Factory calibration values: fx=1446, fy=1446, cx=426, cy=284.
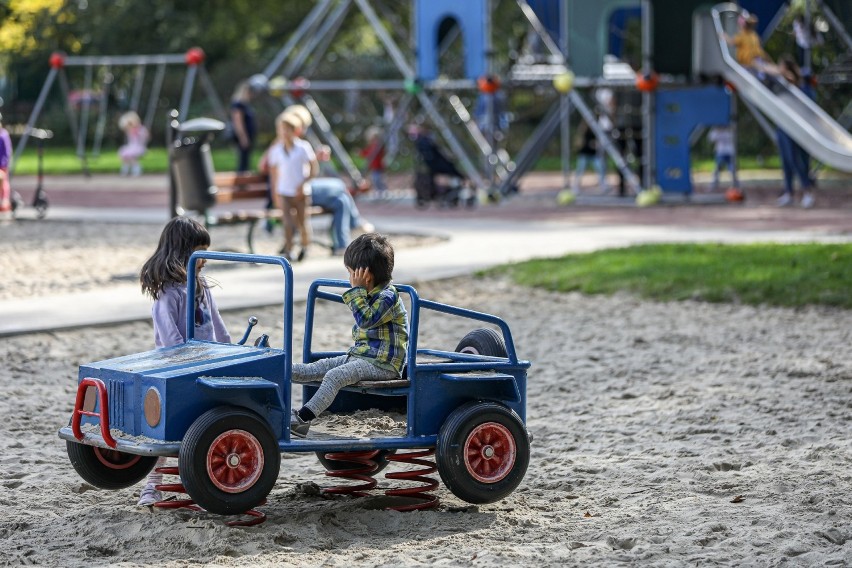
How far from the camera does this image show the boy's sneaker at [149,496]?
18.0ft

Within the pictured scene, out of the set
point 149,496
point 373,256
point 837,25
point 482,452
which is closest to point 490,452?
point 482,452

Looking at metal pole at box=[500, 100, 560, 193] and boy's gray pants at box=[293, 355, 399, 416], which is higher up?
metal pole at box=[500, 100, 560, 193]

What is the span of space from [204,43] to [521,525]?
42.4 meters

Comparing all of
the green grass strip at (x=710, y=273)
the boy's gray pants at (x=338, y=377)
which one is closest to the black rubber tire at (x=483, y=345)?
the boy's gray pants at (x=338, y=377)

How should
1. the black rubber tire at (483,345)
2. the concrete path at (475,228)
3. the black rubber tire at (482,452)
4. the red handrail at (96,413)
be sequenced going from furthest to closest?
the concrete path at (475,228) < the black rubber tire at (483,345) < the black rubber tire at (482,452) < the red handrail at (96,413)

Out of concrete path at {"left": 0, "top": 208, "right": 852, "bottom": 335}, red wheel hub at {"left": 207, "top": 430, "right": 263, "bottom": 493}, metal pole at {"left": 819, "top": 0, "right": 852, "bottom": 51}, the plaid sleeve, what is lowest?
concrete path at {"left": 0, "top": 208, "right": 852, "bottom": 335}

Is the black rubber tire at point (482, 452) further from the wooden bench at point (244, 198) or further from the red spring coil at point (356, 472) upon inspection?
the wooden bench at point (244, 198)

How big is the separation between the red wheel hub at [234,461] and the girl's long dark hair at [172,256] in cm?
96

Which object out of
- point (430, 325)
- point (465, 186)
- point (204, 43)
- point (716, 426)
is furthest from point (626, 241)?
point (204, 43)

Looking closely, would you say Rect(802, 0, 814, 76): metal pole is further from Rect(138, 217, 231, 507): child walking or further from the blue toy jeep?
Rect(138, 217, 231, 507): child walking

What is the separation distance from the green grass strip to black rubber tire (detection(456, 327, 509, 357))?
5335 millimetres

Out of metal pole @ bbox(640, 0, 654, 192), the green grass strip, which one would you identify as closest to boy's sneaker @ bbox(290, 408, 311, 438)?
the green grass strip

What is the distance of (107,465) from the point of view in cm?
548

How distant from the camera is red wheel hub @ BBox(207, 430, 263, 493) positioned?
16.4 feet
